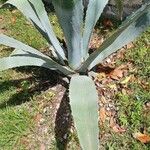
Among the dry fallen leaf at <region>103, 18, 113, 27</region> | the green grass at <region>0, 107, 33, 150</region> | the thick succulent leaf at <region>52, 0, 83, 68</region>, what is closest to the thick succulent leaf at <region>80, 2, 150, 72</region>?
the thick succulent leaf at <region>52, 0, 83, 68</region>

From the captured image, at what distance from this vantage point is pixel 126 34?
9.89 feet

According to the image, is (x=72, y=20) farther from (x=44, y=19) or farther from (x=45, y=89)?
(x=45, y=89)

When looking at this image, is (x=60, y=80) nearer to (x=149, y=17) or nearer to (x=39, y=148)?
(x=39, y=148)

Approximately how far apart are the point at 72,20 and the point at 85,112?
639 mm

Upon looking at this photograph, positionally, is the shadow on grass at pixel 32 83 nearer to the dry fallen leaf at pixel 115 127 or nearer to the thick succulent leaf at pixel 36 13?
the thick succulent leaf at pixel 36 13

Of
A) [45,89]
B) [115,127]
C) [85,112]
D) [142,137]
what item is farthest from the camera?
[45,89]

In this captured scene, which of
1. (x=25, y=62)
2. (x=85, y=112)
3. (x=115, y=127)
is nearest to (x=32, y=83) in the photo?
(x=25, y=62)

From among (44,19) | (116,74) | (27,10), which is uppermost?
(27,10)

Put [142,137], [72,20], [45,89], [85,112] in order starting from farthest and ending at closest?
1. [45,89]
2. [142,137]
3. [72,20]
4. [85,112]

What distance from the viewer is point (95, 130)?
8.03 feet

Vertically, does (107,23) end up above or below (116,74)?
above

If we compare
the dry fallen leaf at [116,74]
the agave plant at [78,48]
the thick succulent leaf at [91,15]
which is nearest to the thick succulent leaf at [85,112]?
the agave plant at [78,48]

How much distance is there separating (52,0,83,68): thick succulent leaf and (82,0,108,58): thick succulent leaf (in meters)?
0.15

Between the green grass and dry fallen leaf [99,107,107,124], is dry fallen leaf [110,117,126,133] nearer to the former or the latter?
dry fallen leaf [99,107,107,124]
